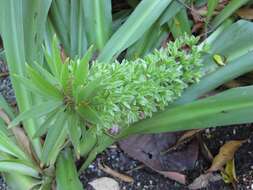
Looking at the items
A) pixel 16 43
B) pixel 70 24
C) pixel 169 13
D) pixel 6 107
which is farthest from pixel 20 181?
pixel 169 13

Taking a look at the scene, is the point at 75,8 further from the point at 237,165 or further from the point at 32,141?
the point at 237,165

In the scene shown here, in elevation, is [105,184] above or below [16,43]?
below

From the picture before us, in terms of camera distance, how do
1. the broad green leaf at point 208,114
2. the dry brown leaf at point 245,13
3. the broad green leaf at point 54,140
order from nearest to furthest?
the broad green leaf at point 54,140
the broad green leaf at point 208,114
the dry brown leaf at point 245,13

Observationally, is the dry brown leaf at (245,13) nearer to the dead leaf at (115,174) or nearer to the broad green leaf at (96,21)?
the broad green leaf at (96,21)

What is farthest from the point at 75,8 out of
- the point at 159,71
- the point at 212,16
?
the point at 159,71

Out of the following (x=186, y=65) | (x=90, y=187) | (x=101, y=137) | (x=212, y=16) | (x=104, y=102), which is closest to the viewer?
(x=104, y=102)

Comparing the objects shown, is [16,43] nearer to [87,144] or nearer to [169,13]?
[87,144]

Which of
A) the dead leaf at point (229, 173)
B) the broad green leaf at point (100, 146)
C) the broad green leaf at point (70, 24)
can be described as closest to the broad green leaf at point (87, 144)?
the broad green leaf at point (100, 146)
